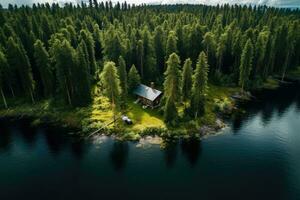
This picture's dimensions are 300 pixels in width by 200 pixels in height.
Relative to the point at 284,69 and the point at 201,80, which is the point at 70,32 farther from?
the point at 284,69

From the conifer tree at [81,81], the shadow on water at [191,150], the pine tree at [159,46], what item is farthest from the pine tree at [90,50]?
the shadow on water at [191,150]

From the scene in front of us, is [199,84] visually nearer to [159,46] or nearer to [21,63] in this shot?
[159,46]

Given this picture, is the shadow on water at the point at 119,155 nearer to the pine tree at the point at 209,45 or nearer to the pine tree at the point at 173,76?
the pine tree at the point at 173,76

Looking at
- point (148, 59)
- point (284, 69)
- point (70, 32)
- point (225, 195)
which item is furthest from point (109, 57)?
point (284, 69)

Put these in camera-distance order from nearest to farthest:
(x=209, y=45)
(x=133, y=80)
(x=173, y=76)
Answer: (x=173, y=76)
(x=133, y=80)
(x=209, y=45)

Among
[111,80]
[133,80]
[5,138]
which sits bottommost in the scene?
[5,138]

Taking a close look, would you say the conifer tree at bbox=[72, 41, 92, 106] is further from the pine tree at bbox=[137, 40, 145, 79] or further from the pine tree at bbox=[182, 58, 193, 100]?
the pine tree at bbox=[182, 58, 193, 100]

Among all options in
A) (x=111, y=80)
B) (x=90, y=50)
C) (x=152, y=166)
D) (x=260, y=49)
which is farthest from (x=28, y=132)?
(x=260, y=49)
